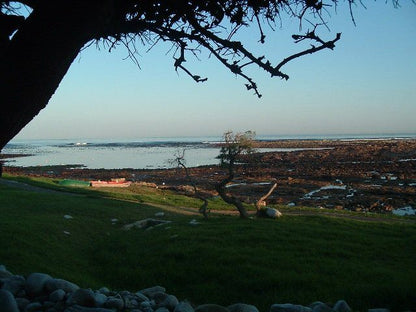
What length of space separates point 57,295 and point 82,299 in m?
0.43

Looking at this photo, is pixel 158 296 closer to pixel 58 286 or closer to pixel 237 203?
pixel 58 286

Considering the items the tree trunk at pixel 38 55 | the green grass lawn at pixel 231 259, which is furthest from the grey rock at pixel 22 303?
the tree trunk at pixel 38 55

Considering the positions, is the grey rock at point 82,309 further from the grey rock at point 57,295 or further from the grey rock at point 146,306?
the grey rock at point 146,306

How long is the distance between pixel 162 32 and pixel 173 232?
9266 mm

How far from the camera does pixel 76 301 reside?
4973 mm

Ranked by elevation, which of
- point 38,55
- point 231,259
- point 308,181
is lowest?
point 308,181

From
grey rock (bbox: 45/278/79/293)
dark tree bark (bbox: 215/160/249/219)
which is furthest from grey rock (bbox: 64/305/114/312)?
dark tree bark (bbox: 215/160/249/219)

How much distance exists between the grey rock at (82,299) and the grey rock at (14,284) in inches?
33.9

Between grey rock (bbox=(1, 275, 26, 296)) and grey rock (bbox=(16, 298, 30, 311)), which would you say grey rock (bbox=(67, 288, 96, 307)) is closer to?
grey rock (bbox=(16, 298, 30, 311))

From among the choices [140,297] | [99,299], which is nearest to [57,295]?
[99,299]

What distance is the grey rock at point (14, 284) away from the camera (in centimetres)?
539

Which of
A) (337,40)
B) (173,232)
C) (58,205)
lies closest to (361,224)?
(173,232)

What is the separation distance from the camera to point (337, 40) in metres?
2.80

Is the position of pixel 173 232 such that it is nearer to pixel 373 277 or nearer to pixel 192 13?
pixel 373 277
